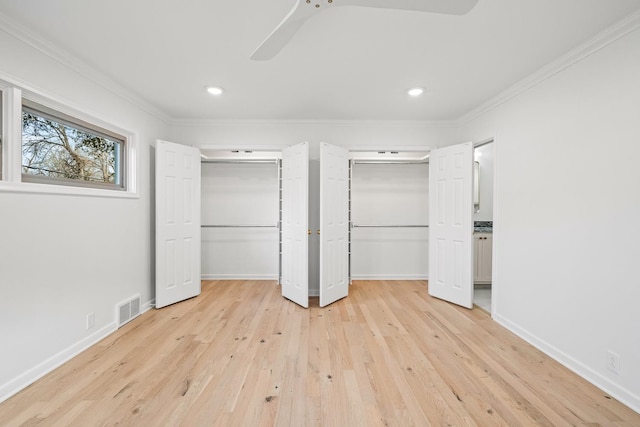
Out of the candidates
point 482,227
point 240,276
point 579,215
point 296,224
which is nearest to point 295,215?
point 296,224

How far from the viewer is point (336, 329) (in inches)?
102

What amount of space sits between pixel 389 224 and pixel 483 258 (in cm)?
148

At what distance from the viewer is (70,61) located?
2045 mm

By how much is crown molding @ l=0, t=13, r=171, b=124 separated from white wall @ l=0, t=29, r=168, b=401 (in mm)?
31

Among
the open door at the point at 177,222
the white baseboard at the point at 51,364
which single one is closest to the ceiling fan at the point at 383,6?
the open door at the point at 177,222

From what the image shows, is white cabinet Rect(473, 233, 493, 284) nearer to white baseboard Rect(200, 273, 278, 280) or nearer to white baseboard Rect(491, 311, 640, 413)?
white baseboard Rect(491, 311, 640, 413)

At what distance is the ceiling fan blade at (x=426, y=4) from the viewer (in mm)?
1074

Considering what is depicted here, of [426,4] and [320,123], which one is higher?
[320,123]

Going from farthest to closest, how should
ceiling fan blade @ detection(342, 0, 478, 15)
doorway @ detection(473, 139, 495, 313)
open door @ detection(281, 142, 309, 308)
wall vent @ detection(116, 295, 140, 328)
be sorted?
doorway @ detection(473, 139, 495, 313) < open door @ detection(281, 142, 309, 308) < wall vent @ detection(116, 295, 140, 328) < ceiling fan blade @ detection(342, 0, 478, 15)

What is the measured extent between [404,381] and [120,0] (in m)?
3.04

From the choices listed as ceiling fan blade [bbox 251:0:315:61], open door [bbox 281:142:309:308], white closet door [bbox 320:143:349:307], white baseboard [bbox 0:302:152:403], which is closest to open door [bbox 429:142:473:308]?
white closet door [bbox 320:143:349:307]

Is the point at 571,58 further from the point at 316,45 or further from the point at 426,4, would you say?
the point at 316,45

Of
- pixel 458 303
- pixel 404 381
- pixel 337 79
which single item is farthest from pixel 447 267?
pixel 337 79

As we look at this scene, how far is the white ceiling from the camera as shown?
5.11 feet
